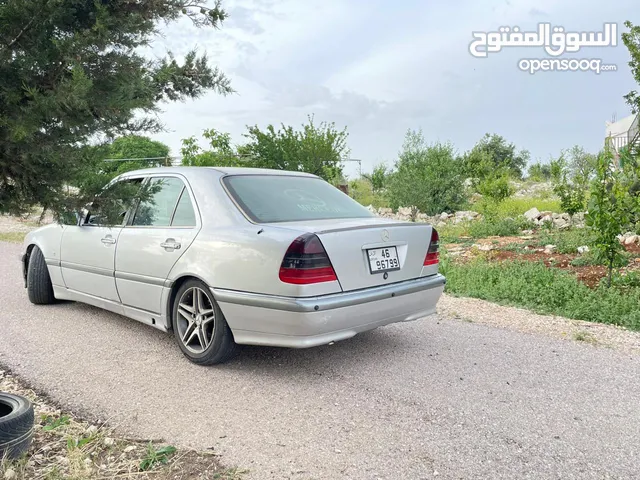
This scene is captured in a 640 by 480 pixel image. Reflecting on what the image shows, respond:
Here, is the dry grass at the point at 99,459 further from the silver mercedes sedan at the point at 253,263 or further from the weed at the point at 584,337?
the weed at the point at 584,337

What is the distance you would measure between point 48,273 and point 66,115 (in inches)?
145

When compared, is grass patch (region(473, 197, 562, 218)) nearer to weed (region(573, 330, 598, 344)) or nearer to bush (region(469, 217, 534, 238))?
bush (region(469, 217, 534, 238))

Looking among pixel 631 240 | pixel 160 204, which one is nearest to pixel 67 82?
pixel 160 204

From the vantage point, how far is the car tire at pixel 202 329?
13.8 feet

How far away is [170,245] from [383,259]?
176 centimetres

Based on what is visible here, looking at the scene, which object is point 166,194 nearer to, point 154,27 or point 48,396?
point 154,27

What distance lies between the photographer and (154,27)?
3758 mm

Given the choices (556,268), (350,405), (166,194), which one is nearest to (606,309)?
(556,268)

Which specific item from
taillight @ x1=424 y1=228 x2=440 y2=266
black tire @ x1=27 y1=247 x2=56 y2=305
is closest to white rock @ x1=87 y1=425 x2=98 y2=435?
taillight @ x1=424 y1=228 x2=440 y2=266

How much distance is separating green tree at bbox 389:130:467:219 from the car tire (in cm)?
1483

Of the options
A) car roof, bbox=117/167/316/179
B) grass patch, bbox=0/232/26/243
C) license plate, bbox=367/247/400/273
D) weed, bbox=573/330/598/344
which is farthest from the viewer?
grass patch, bbox=0/232/26/243

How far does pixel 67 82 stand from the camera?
10.4 ft

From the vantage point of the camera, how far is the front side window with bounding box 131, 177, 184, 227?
4.82 metres

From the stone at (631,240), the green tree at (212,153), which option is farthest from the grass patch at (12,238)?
the stone at (631,240)
